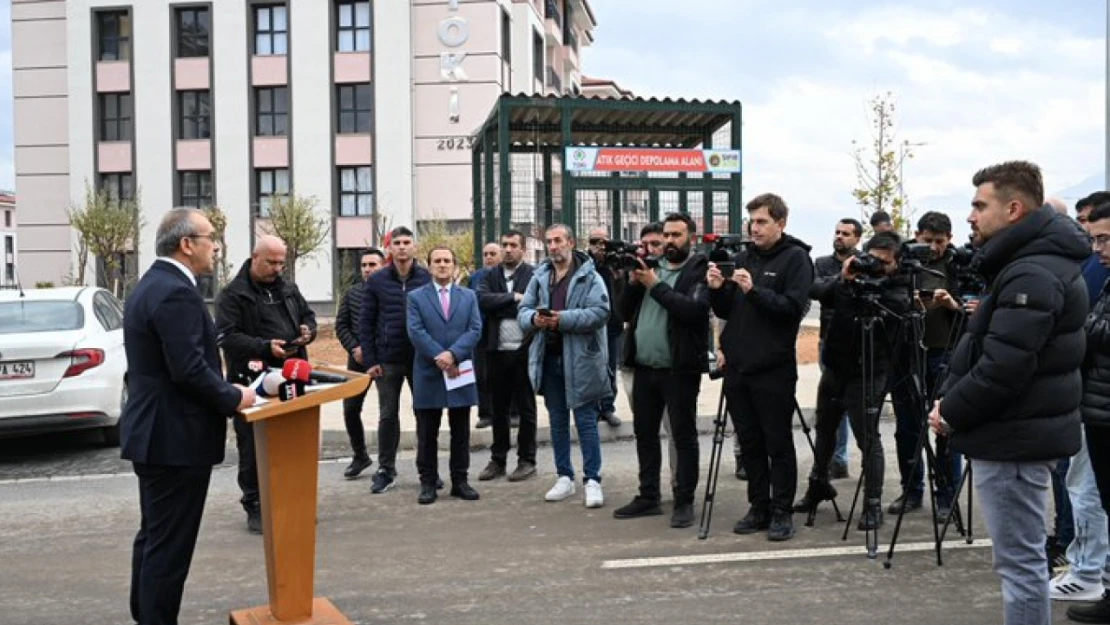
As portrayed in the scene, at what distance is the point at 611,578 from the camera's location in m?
6.27

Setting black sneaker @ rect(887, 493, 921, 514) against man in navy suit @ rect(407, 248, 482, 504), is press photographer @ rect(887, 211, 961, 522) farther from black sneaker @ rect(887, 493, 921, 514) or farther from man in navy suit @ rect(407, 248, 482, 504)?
man in navy suit @ rect(407, 248, 482, 504)

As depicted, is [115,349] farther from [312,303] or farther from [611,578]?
[312,303]

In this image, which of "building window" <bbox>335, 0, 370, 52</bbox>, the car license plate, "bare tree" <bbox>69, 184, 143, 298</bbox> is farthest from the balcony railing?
the car license plate

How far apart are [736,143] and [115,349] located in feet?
29.3

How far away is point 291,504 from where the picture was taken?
203 inches

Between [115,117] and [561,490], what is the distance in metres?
37.5

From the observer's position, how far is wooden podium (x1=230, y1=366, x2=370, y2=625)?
5.11 meters

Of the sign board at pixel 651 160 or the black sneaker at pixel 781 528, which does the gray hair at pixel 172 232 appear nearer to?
the black sneaker at pixel 781 528

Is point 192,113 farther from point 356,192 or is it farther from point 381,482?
point 381,482

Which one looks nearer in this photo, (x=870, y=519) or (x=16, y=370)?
(x=870, y=519)

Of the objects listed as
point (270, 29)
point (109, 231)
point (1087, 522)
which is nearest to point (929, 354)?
point (1087, 522)

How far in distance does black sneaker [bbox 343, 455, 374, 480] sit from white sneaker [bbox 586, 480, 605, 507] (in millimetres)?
2250

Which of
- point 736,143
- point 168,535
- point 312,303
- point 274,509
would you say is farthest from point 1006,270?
point 312,303

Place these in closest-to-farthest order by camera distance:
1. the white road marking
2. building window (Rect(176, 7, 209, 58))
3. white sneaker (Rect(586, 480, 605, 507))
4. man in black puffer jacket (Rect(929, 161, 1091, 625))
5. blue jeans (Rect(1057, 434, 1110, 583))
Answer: man in black puffer jacket (Rect(929, 161, 1091, 625)), blue jeans (Rect(1057, 434, 1110, 583)), the white road marking, white sneaker (Rect(586, 480, 605, 507)), building window (Rect(176, 7, 209, 58))
